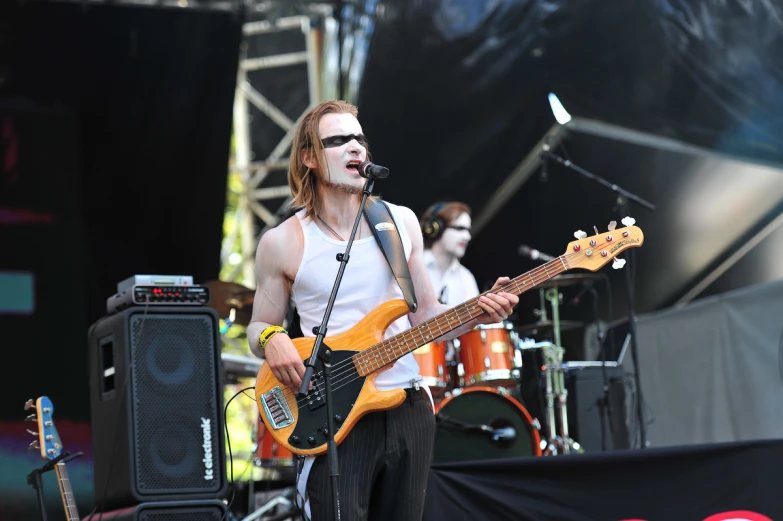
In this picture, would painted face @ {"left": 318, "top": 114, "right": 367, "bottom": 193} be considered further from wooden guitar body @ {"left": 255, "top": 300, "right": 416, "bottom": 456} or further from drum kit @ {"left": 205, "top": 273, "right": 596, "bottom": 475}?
drum kit @ {"left": 205, "top": 273, "right": 596, "bottom": 475}

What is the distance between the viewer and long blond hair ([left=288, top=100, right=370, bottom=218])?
371cm

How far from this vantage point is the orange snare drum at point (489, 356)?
6684 mm

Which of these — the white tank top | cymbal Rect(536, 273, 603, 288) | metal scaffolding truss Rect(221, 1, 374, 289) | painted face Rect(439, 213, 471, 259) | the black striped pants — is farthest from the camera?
metal scaffolding truss Rect(221, 1, 374, 289)

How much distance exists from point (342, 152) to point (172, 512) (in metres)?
1.60

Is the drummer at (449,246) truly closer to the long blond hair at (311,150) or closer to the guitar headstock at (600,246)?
the long blond hair at (311,150)

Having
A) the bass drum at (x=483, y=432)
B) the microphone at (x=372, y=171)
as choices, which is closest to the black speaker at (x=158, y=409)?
the microphone at (x=372, y=171)

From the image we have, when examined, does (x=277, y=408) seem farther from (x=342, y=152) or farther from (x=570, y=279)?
(x=570, y=279)

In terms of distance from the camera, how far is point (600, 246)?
3.67 metres

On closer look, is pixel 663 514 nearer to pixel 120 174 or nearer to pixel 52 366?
pixel 52 366

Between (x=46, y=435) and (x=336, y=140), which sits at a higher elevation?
(x=336, y=140)

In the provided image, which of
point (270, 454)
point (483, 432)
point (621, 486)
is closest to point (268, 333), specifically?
point (621, 486)

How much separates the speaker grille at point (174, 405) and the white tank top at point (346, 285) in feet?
2.38

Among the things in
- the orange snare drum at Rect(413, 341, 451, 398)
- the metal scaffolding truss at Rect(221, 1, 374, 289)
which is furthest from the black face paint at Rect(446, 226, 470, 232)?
the metal scaffolding truss at Rect(221, 1, 374, 289)

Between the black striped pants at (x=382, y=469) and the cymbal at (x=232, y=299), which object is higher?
the cymbal at (x=232, y=299)
